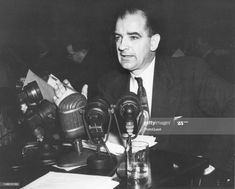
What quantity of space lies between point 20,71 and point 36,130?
55cm

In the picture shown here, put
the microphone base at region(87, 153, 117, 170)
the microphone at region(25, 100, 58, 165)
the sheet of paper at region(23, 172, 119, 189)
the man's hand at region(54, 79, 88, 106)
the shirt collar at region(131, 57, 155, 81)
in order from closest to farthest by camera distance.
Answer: the sheet of paper at region(23, 172, 119, 189) < the microphone base at region(87, 153, 117, 170) < the microphone at region(25, 100, 58, 165) < the man's hand at region(54, 79, 88, 106) < the shirt collar at region(131, 57, 155, 81)

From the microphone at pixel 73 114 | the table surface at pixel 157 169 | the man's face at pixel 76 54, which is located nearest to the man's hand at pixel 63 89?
the man's face at pixel 76 54

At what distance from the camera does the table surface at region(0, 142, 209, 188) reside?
1.07 metres

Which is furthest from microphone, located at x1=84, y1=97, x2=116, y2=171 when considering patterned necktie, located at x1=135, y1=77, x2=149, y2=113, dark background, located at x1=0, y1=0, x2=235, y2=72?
dark background, located at x1=0, y1=0, x2=235, y2=72

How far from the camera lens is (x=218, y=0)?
1.65m

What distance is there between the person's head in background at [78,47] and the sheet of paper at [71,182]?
813 mm

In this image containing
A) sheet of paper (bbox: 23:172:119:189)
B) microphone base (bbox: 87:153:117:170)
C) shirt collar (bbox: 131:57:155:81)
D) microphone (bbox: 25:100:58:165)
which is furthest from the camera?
shirt collar (bbox: 131:57:155:81)

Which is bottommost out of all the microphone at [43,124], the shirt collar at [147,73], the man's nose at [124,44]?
the microphone at [43,124]

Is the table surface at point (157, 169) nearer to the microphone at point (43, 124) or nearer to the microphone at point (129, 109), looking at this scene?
the microphone at point (43, 124)

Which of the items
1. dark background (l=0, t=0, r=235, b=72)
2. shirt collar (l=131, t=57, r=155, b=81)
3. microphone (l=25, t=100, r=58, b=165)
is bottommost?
microphone (l=25, t=100, r=58, b=165)

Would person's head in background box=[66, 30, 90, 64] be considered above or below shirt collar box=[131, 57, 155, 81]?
above

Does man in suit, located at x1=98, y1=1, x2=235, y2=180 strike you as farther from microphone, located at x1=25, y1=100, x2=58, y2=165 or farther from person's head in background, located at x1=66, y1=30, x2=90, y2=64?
microphone, located at x1=25, y1=100, x2=58, y2=165

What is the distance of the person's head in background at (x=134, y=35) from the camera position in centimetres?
168

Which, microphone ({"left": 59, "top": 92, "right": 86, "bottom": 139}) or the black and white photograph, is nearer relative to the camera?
microphone ({"left": 59, "top": 92, "right": 86, "bottom": 139})
